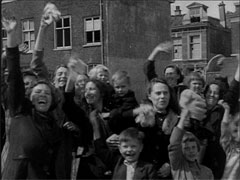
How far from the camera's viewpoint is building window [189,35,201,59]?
398 centimetres

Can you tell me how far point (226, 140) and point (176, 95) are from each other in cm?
43

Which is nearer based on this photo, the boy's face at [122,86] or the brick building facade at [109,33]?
the boy's face at [122,86]

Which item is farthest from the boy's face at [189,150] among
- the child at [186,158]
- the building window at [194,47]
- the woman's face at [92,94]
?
the building window at [194,47]

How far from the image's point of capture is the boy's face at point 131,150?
2623 millimetres

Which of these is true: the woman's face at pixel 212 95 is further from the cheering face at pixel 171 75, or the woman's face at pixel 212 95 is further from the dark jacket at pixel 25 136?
the dark jacket at pixel 25 136

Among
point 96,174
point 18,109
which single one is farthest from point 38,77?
point 96,174

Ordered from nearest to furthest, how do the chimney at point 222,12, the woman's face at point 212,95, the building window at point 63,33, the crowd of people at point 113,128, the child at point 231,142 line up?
1. the crowd of people at point 113,128
2. the child at point 231,142
3. the woman's face at point 212,95
4. the chimney at point 222,12
5. the building window at point 63,33

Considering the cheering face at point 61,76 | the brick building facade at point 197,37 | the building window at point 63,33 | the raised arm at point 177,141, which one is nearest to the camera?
the raised arm at point 177,141

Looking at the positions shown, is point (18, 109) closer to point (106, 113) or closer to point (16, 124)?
point (16, 124)

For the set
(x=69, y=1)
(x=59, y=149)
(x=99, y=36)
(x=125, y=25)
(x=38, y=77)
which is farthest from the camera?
(x=69, y=1)

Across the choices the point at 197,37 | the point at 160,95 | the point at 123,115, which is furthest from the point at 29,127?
the point at 197,37

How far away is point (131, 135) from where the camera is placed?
2635mm

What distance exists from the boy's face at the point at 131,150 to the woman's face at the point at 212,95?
0.56 m

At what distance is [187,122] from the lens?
261 centimetres
